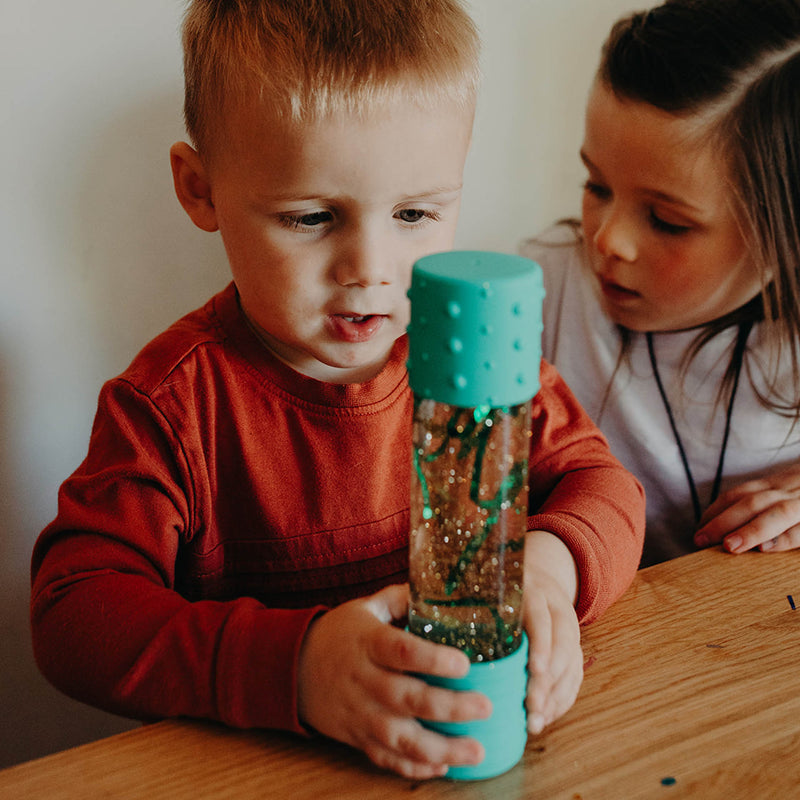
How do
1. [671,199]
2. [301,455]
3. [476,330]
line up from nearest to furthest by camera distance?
[476,330]
[301,455]
[671,199]

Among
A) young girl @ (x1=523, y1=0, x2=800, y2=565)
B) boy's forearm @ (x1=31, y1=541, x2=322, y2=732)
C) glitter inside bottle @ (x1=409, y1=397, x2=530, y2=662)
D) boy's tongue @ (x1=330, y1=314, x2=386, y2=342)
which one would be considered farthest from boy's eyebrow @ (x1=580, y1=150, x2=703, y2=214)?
boy's forearm @ (x1=31, y1=541, x2=322, y2=732)

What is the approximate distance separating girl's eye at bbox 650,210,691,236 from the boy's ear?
0.45 m

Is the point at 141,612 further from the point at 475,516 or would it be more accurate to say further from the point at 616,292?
the point at 616,292

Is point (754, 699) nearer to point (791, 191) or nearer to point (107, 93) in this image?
point (791, 191)

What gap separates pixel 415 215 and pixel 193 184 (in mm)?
195

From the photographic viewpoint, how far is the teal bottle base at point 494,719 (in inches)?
19.1

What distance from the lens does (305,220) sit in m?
0.64

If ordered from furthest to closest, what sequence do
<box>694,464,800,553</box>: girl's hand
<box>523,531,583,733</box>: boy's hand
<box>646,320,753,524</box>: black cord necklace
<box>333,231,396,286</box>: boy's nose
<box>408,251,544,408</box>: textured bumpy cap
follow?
1. <box>646,320,753,524</box>: black cord necklace
2. <box>694,464,800,553</box>: girl's hand
3. <box>333,231,396,286</box>: boy's nose
4. <box>523,531,583,733</box>: boy's hand
5. <box>408,251,544,408</box>: textured bumpy cap

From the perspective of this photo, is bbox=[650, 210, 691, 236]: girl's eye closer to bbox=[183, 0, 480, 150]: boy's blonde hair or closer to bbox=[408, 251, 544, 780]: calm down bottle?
bbox=[183, 0, 480, 150]: boy's blonde hair

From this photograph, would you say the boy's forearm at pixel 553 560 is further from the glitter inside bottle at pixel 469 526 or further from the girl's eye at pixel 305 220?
the girl's eye at pixel 305 220

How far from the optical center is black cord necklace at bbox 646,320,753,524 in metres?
1.05

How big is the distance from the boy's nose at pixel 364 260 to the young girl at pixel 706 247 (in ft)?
1.16

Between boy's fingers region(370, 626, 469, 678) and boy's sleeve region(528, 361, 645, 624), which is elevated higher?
boy's fingers region(370, 626, 469, 678)

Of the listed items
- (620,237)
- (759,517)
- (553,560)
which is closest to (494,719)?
(553,560)
